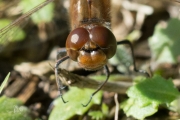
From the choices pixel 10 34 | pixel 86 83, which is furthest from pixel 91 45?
pixel 10 34

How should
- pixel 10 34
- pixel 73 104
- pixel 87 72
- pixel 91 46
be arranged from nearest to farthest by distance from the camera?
pixel 91 46, pixel 73 104, pixel 87 72, pixel 10 34

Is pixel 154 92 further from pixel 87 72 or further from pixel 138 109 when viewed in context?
pixel 87 72

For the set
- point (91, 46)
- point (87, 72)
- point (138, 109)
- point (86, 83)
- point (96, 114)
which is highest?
point (91, 46)

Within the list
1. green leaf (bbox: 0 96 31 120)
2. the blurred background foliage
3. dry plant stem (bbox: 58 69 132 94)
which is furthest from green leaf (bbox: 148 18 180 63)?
green leaf (bbox: 0 96 31 120)

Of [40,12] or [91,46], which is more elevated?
[91,46]

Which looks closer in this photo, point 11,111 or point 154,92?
point 11,111

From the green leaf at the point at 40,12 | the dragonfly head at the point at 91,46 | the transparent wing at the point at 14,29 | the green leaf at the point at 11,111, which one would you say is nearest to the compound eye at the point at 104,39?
the dragonfly head at the point at 91,46

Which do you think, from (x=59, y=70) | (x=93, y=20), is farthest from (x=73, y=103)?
(x=93, y=20)
